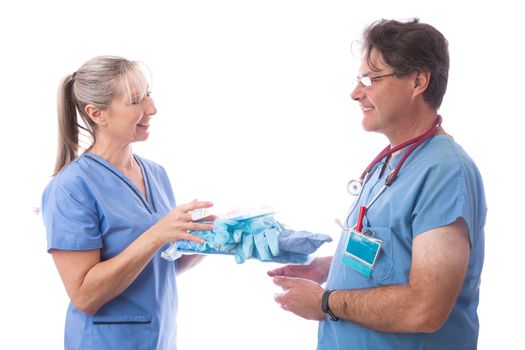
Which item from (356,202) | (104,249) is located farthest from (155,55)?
(356,202)

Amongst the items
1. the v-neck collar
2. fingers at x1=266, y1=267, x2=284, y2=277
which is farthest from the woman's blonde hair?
fingers at x1=266, y1=267, x2=284, y2=277

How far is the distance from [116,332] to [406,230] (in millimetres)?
1078

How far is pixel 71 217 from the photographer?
6.44ft

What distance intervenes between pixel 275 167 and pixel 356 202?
3.43 ft

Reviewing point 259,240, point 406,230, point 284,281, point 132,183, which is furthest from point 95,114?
point 406,230

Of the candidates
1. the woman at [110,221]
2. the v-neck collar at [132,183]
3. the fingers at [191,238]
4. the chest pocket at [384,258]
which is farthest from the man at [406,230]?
the v-neck collar at [132,183]

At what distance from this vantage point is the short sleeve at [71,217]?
6.38 ft

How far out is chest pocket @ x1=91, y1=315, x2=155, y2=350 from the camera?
6.72ft

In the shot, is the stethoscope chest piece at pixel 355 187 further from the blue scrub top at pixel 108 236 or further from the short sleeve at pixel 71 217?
the short sleeve at pixel 71 217

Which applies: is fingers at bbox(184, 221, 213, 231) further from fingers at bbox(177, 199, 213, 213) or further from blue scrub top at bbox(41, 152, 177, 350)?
blue scrub top at bbox(41, 152, 177, 350)

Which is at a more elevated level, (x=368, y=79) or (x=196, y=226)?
(x=368, y=79)

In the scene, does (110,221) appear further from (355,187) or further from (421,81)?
(421,81)

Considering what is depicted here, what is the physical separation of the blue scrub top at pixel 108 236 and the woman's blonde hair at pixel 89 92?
0.39 ft

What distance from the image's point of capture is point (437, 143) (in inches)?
69.2
